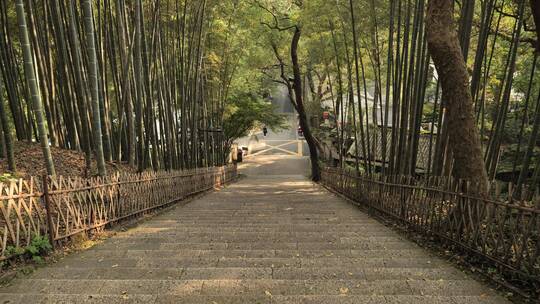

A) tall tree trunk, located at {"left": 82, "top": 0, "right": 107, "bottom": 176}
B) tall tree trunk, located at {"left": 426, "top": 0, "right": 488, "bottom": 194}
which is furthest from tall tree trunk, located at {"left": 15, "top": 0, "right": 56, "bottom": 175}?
tall tree trunk, located at {"left": 426, "top": 0, "right": 488, "bottom": 194}

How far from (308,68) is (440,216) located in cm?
1463

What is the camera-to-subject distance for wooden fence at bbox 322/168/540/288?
2506mm

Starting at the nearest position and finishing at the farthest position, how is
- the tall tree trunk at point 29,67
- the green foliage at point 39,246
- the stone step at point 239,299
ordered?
1. the stone step at point 239,299
2. the green foliage at point 39,246
3. the tall tree trunk at point 29,67

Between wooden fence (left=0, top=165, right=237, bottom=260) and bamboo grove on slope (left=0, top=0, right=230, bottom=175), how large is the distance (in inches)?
19.0

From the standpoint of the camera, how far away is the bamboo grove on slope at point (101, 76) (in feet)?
15.3

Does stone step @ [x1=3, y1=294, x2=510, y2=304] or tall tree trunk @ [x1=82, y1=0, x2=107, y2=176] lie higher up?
tall tree trunk @ [x1=82, y1=0, x2=107, y2=176]

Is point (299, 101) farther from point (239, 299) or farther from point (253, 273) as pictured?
point (239, 299)

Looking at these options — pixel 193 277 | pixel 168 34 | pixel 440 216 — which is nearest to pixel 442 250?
pixel 440 216

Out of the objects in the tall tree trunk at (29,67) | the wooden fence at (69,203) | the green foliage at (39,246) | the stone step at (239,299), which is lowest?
the stone step at (239,299)

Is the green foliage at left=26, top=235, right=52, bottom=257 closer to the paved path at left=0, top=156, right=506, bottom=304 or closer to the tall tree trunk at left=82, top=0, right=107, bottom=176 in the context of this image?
the paved path at left=0, top=156, right=506, bottom=304

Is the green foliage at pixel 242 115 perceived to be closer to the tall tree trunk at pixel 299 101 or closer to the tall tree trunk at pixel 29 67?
the tall tree trunk at pixel 299 101

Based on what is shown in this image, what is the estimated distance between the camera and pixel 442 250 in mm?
3523

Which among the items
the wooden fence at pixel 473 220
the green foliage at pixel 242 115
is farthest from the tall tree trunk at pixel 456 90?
the green foliage at pixel 242 115

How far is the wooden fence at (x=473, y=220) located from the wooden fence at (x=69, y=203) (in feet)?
10.8
